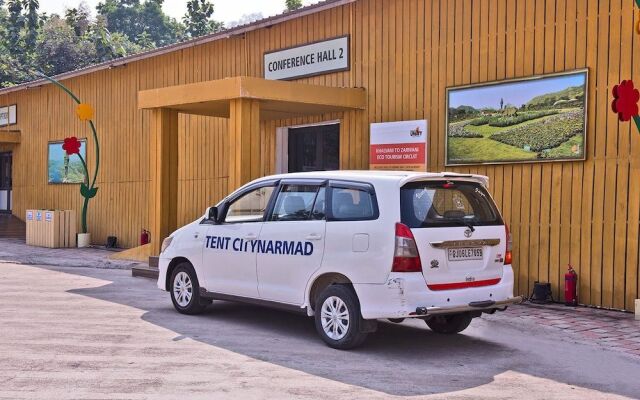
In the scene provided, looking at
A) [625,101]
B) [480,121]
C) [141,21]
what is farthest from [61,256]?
[141,21]

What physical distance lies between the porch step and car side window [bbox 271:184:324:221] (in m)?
5.52

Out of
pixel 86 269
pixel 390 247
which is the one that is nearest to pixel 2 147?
pixel 86 269

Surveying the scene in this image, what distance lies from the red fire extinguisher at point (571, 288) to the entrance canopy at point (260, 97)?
5.16m

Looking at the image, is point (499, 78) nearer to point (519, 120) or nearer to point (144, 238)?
point (519, 120)

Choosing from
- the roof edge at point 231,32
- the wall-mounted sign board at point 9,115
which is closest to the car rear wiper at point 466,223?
the roof edge at point 231,32

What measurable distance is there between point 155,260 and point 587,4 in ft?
27.4

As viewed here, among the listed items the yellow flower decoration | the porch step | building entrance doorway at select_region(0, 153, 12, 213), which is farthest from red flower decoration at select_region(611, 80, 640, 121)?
building entrance doorway at select_region(0, 153, 12, 213)

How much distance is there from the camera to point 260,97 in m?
12.6

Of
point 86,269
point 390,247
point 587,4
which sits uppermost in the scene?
point 587,4

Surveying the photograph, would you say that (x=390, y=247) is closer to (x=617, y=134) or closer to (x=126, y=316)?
(x=126, y=316)

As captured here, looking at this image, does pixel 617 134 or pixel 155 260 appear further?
pixel 155 260

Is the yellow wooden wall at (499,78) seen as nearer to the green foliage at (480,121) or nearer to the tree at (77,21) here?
the green foliage at (480,121)

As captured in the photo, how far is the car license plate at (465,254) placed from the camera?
7.40 metres

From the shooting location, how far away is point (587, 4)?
10523 millimetres
